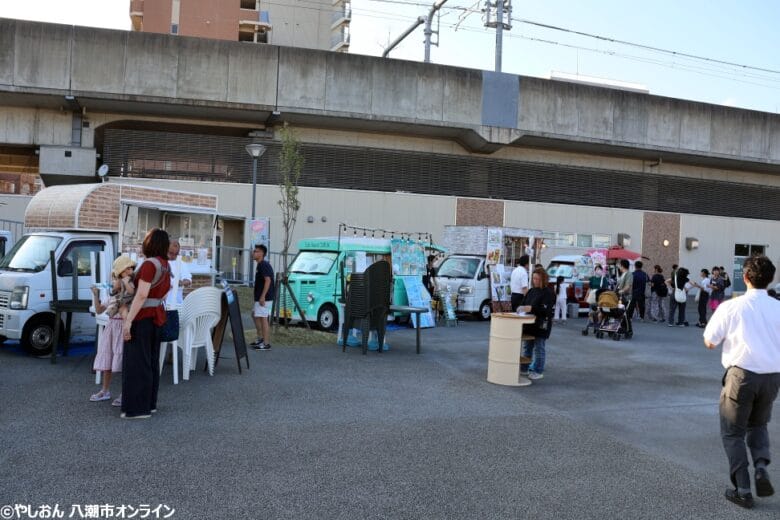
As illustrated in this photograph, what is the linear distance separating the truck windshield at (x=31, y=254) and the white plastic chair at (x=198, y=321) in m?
3.14

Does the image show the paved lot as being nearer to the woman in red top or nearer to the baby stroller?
the woman in red top

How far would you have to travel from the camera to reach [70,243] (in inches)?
422

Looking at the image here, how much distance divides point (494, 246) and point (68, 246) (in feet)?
37.5

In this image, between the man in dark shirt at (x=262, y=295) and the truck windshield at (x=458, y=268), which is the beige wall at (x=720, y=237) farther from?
the man in dark shirt at (x=262, y=295)

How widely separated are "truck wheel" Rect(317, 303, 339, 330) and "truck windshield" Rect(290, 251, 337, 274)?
789mm

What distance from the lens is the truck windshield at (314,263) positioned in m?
15.0

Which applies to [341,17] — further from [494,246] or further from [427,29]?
[494,246]

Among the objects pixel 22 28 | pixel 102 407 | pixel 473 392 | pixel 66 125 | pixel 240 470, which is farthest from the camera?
pixel 66 125

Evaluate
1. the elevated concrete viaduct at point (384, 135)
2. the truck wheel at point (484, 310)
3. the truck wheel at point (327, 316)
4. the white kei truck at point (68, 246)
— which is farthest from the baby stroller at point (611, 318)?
the elevated concrete viaduct at point (384, 135)

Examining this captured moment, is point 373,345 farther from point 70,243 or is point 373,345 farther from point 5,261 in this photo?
point 5,261

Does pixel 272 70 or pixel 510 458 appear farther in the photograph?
pixel 272 70

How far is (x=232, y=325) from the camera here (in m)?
9.31

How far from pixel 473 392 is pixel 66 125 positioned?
22.2m

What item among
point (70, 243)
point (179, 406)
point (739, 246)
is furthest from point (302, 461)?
point (739, 246)
